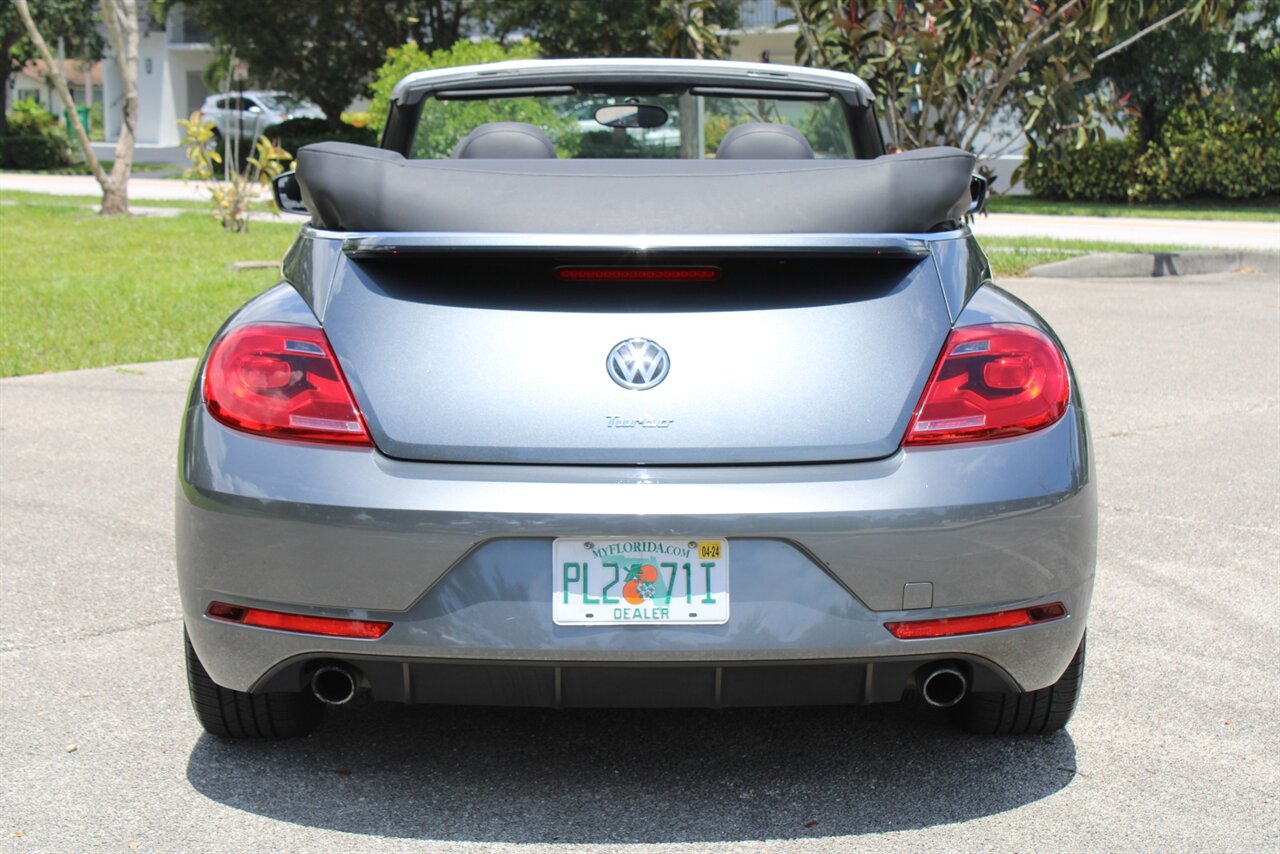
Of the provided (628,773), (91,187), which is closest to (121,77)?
(91,187)

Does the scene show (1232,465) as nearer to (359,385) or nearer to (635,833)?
(635,833)

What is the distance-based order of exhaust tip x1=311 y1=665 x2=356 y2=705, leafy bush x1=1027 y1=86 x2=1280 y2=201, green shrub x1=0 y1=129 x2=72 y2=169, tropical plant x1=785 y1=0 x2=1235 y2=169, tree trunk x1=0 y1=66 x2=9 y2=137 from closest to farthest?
exhaust tip x1=311 y1=665 x2=356 y2=705
tropical plant x1=785 y1=0 x2=1235 y2=169
leafy bush x1=1027 y1=86 x2=1280 y2=201
green shrub x1=0 y1=129 x2=72 y2=169
tree trunk x1=0 y1=66 x2=9 y2=137

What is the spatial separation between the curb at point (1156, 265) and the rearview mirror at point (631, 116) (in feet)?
30.4

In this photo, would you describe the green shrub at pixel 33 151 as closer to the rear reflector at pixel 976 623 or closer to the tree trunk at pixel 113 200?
the tree trunk at pixel 113 200

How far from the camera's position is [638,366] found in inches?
106

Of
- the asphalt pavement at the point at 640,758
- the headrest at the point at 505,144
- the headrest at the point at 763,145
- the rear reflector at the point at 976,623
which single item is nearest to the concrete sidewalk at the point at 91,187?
the headrest at the point at 505,144

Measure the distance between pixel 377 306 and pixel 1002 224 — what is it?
17.7 m

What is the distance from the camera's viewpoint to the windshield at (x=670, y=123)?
4.65 m

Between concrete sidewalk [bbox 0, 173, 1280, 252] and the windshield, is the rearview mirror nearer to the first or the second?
the windshield

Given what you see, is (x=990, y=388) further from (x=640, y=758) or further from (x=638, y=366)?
(x=640, y=758)

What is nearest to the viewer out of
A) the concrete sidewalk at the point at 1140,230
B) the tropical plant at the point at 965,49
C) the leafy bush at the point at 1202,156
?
the tropical plant at the point at 965,49

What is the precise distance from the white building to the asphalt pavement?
165 ft

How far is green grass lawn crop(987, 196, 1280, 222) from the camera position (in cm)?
2217

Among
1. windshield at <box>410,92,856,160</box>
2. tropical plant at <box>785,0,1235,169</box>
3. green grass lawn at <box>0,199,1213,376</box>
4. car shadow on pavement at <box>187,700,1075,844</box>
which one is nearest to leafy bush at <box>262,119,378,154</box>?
green grass lawn at <box>0,199,1213,376</box>
